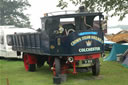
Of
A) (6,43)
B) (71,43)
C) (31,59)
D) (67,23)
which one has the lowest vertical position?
(31,59)

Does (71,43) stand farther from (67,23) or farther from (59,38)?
(67,23)

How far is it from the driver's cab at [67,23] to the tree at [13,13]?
1711 inches

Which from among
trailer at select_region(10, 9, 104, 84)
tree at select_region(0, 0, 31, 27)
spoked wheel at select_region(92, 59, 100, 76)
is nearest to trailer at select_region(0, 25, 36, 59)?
trailer at select_region(10, 9, 104, 84)

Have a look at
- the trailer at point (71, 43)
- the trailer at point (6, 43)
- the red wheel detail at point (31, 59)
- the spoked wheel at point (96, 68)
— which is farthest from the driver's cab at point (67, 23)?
the trailer at point (6, 43)

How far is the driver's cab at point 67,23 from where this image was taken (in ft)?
31.6

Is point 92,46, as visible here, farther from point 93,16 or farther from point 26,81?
point 26,81

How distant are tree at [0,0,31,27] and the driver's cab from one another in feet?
143

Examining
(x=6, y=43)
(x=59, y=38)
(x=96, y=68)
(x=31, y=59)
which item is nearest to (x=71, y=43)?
(x=59, y=38)

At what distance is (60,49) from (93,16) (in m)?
2.19

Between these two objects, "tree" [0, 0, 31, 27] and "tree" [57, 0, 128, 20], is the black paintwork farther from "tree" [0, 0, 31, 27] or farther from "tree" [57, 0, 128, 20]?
"tree" [0, 0, 31, 27]

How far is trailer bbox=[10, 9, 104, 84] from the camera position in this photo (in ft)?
30.5

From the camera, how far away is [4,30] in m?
17.8

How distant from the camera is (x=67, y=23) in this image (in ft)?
34.2

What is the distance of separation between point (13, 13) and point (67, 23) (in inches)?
1795
